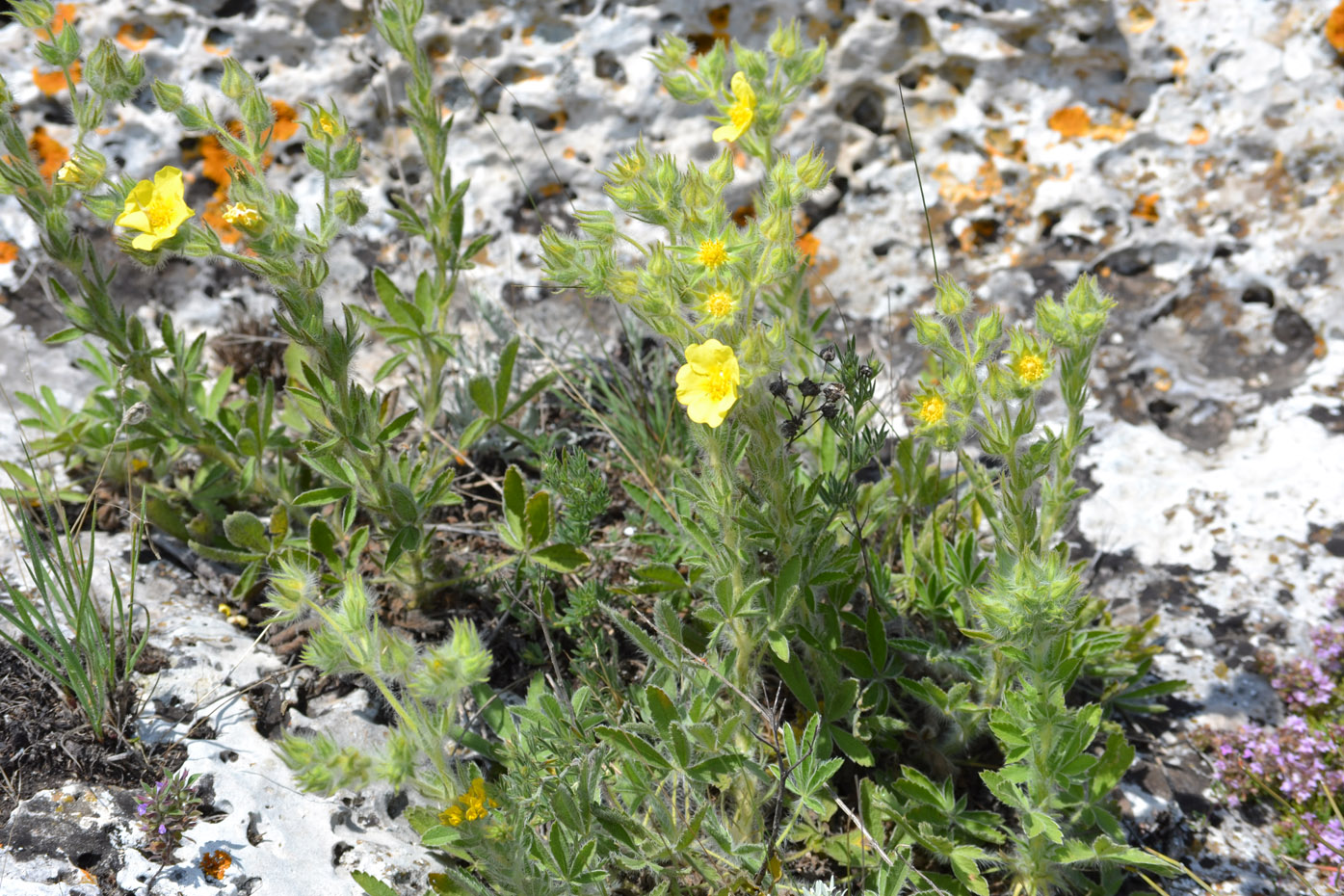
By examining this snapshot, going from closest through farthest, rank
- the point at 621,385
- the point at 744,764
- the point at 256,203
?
the point at 256,203 < the point at 744,764 < the point at 621,385

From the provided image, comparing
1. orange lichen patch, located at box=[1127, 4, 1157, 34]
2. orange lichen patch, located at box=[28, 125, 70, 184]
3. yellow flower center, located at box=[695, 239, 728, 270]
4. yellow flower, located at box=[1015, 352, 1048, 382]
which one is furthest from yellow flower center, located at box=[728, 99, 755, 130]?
orange lichen patch, located at box=[28, 125, 70, 184]

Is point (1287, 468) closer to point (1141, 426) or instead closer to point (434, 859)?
point (1141, 426)

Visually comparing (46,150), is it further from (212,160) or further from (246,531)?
(246,531)

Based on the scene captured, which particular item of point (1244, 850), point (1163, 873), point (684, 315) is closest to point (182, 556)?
point (684, 315)

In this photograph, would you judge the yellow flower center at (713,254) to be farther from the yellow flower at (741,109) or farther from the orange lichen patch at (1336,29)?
the orange lichen patch at (1336,29)

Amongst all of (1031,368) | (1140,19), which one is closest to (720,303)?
(1031,368)

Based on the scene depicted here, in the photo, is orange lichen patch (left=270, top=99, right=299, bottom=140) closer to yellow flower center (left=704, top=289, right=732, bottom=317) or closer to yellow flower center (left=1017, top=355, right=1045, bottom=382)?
yellow flower center (left=704, top=289, right=732, bottom=317)

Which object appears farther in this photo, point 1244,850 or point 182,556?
point 182,556
